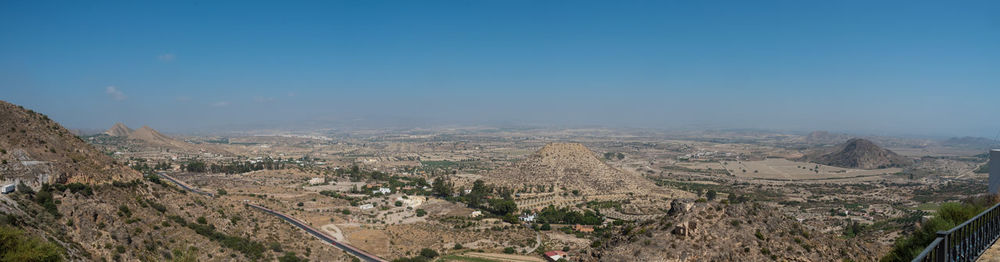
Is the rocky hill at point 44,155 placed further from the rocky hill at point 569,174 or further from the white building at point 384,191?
the rocky hill at point 569,174

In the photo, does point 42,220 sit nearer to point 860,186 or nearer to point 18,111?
point 18,111

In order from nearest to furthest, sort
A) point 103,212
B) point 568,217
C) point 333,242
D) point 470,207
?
point 103,212 → point 333,242 → point 568,217 → point 470,207

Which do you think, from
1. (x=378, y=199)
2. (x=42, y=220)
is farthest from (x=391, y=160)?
(x=42, y=220)

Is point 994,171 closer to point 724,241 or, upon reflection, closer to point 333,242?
point 724,241

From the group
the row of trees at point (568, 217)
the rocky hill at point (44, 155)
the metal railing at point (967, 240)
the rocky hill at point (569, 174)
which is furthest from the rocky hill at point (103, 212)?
the rocky hill at point (569, 174)

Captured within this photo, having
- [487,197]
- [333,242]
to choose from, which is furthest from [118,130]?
[333,242]

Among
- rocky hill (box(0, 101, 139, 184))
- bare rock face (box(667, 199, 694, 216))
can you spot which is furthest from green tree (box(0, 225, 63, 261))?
bare rock face (box(667, 199, 694, 216))
